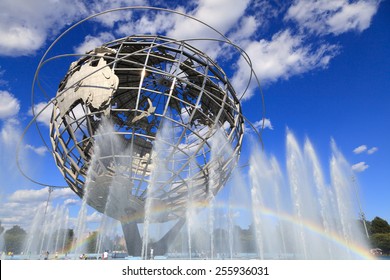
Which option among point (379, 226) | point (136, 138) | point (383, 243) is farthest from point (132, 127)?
point (379, 226)

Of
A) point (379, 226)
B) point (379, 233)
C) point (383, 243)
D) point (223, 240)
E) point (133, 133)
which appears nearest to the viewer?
point (133, 133)

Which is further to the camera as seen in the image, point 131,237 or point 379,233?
point 379,233

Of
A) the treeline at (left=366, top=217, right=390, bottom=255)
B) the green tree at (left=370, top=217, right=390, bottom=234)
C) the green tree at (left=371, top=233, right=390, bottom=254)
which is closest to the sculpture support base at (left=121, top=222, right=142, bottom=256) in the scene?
the treeline at (left=366, top=217, right=390, bottom=255)

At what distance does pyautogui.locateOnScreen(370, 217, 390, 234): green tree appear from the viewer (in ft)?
113

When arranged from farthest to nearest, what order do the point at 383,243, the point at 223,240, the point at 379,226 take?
the point at 379,226 < the point at 383,243 < the point at 223,240

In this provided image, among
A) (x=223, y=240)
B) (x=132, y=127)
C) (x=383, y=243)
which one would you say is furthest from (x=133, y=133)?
(x=383, y=243)

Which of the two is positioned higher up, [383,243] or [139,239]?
[383,243]

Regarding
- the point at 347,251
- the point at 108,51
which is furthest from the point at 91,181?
the point at 347,251

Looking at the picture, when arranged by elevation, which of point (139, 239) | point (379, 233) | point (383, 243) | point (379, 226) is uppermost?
point (379, 226)

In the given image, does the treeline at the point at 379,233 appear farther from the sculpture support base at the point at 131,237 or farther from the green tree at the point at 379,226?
the sculpture support base at the point at 131,237

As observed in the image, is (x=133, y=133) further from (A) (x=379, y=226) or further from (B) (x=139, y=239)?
(A) (x=379, y=226)

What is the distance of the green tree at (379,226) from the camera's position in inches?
1361

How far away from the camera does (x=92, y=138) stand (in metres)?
10.7

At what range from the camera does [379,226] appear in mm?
35562
